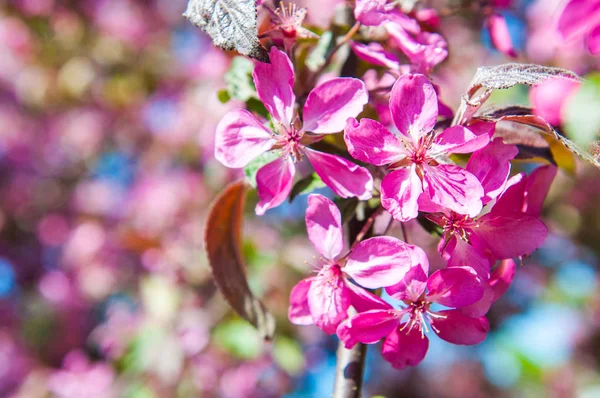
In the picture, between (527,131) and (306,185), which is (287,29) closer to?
(306,185)

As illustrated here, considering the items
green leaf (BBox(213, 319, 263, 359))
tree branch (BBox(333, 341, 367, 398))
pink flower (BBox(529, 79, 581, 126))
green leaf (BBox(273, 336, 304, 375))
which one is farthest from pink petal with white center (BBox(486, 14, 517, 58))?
green leaf (BBox(273, 336, 304, 375))

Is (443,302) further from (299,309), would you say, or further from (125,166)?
(125,166)

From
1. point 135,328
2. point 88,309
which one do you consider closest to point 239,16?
point 135,328

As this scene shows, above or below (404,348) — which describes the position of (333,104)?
above

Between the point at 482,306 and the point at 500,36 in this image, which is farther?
the point at 500,36

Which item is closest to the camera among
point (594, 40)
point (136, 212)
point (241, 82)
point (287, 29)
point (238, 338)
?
point (594, 40)

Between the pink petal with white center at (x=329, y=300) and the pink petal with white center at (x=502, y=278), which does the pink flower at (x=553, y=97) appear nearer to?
the pink petal with white center at (x=502, y=278)

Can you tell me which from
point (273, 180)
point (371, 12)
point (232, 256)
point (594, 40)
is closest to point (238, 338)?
point (232, 256)

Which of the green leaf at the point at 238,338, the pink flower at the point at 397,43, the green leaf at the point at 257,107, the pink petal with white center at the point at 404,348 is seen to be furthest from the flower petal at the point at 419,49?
the green leaf at the point at 238,338
